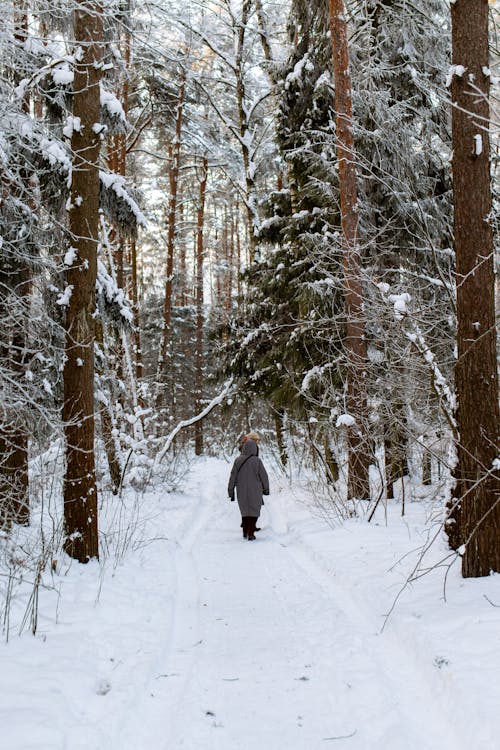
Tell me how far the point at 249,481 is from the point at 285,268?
16.7ft

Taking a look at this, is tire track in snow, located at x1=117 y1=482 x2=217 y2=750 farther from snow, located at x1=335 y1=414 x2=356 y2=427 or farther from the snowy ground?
snow, located at x1=335 y1=414 x2=356 y2=427

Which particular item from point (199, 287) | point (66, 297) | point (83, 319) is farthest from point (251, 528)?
point (199, 287)

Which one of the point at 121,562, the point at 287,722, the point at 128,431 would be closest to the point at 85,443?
the point at 121,562

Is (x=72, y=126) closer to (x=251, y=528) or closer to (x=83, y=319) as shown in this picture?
(x=83, y=319)

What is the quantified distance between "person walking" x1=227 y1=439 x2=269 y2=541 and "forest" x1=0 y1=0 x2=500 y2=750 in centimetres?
39

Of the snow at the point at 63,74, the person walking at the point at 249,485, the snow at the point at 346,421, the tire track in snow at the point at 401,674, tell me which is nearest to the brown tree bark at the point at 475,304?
the tire track in snow at the point at 401,674

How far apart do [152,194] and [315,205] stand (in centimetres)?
1351

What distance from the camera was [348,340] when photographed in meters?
9.92

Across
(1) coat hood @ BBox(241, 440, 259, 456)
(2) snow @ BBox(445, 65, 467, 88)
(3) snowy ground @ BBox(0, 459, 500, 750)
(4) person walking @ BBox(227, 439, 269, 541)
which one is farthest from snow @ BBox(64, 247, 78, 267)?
(1) coat hood @ BBox(241, 440, 259, 456)

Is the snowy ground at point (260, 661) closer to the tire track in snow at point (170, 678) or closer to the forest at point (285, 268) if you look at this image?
the tire track in snow at point (170, 678)

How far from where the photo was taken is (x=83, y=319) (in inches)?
256

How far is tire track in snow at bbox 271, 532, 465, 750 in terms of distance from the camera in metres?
3.04

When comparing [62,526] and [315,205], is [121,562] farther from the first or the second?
[315,205]

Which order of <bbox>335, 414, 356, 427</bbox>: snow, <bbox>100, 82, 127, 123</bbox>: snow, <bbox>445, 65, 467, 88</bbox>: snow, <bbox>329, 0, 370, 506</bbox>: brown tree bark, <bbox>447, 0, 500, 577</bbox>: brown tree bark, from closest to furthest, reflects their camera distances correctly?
<bbox>447, 0, 500, 577</bbox>: brown tree bark
<bbox>445, 65, 467, 88</bbox>: snow
<bbox>100, 82, 127, 123</bbox>: snow
<bbox>335, 414, 356, 427</bbox>: snow
<bbox>329, 0, 370, 506</bbox>: brown tree bark
